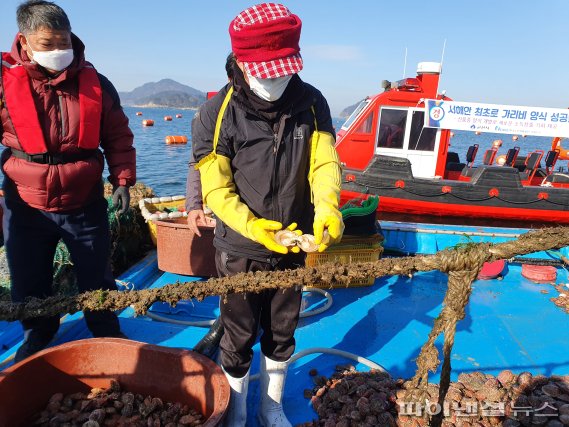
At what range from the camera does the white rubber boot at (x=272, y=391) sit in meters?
2.21

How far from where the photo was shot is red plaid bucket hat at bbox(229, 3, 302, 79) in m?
1.72

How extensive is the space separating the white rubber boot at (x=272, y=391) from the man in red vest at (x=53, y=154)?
1.25 meters

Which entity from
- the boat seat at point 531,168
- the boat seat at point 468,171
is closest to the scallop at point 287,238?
the boat seat at point 468,171

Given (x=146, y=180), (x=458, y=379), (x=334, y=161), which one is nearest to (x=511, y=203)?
(x=458, y=379)

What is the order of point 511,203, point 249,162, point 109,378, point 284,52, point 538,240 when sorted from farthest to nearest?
point 511,203
point 109,378
point 249,162
point 284,52
point 538,240

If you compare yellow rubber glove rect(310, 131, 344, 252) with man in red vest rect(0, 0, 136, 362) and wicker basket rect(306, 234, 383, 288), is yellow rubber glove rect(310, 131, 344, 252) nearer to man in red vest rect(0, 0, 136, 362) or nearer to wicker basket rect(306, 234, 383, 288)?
man in red vest rect(0, 0, 136, 362)

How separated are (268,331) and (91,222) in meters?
1.32

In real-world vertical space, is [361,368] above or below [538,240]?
below

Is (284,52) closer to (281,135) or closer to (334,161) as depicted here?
(281,135)

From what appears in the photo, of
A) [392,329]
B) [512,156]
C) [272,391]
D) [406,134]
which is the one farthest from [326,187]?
[512,156]

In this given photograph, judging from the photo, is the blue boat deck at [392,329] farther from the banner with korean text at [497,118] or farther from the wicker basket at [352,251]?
the banner with korean text at [497,118]

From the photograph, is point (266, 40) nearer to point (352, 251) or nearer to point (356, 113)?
point (352, 251)

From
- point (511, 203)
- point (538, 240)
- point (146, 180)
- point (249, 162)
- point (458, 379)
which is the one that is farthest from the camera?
point (146, 180)

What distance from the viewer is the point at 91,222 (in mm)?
2531
